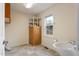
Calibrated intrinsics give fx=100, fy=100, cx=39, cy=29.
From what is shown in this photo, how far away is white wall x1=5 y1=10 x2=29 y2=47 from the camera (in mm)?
1442

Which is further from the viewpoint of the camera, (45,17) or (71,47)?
(45,17)

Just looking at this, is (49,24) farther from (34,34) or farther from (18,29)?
(18,29)

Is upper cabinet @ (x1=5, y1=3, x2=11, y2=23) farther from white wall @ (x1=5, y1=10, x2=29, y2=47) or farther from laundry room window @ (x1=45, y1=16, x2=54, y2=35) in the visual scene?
laundry room window @ (x1=45, y1=16, x2=54, y2=35)

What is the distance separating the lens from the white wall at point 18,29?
144cm

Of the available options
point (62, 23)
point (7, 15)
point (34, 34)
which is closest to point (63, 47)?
point (62, 23)

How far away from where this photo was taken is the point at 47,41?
61.7 inches

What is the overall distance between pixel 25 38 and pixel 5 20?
396mm

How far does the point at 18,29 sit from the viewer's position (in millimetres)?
1489

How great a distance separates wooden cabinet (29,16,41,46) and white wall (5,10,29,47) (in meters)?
0.07

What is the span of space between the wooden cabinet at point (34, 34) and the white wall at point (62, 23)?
0.27 feet

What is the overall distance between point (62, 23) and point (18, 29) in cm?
67

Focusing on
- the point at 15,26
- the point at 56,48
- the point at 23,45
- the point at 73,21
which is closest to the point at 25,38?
the point at 23,45

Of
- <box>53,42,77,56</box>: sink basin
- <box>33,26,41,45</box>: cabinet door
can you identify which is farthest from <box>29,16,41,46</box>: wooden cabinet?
<box>53,42,77,56</box>: sink basin

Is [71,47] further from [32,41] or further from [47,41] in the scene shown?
[32,41]
